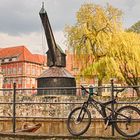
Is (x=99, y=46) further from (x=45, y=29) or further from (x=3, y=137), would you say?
(x=3, y=137)

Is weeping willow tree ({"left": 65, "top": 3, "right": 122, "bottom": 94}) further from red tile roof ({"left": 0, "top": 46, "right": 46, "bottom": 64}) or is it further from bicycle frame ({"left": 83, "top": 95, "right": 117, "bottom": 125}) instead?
red tile roof ({"left": 0, "top": 46, "right": 46, "bottom": 64})

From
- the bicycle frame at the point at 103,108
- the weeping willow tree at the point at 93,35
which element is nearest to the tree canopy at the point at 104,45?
the weeping willow tree at the point at 93,35

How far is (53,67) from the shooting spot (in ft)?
71.4

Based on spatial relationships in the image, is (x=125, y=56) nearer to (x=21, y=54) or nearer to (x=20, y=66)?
(x=20, y=66)

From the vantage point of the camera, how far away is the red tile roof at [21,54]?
82.8 metres

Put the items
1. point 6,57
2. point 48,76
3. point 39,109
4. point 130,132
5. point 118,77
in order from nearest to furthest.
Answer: point 130,132 < point 39,109 < point 48,76 < point 118,77 < point 6,57

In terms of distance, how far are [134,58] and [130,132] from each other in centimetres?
2183

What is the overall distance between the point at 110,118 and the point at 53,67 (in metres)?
15.0

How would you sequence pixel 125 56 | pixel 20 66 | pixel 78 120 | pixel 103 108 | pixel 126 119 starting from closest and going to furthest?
pixel 126 119
pixel 103 108
pixel 78 120
pixel 125 56
pixel 20 66

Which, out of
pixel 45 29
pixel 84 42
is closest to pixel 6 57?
pixel 84 42

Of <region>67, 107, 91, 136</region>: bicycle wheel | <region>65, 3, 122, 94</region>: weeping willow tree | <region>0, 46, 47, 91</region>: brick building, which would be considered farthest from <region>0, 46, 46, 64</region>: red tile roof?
<region>67, 107, 91, 136</region>: bicycle wheel

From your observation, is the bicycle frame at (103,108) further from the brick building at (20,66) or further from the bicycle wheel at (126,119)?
the brick building at (20,66)

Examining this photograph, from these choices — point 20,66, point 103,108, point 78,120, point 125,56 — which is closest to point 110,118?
point 103,108

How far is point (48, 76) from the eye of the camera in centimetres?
2108
